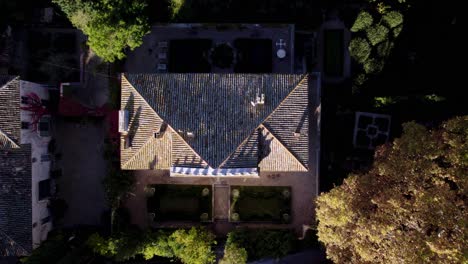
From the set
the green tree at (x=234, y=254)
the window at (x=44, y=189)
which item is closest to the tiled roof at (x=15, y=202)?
the window at (x=44, y=189)

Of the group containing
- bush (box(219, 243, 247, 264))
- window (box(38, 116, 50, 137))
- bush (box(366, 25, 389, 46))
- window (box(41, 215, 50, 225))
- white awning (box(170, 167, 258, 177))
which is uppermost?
bush (box(366, 25, 389, 46))

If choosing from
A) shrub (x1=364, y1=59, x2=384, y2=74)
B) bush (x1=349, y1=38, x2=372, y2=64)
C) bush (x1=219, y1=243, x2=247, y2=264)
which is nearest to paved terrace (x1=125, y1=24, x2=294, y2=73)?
bush (x1=349, y1=38, x2=372, y2=64)

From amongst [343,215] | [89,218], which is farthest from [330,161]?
[89,218]

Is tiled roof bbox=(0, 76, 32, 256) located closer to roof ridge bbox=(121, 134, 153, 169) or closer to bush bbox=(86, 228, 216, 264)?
bush bbox=(86, 228, 216, 264)

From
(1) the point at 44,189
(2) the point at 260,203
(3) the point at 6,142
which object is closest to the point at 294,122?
(2) the point at 260,203

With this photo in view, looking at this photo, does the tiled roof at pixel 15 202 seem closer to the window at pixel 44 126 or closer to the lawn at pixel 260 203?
the window at pixel 44 126

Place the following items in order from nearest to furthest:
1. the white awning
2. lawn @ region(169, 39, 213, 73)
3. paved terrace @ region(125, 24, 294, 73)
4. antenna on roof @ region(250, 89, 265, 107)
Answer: antenna on roof @ region(250, 89, 265, 107) → the white awning → paved terrace @ region(125, 24, 294, 73) → lawn @ region(169, 39, 213, 73)

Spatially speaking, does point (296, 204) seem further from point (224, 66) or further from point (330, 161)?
point (224, 66)
